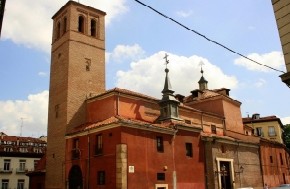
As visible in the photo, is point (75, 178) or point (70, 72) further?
point (70, 72)

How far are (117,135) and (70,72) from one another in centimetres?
913

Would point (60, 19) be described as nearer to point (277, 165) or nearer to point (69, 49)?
point (69, 49)

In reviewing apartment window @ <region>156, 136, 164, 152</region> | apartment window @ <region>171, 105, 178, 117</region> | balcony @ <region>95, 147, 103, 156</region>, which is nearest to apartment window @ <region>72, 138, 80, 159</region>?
balcony @ <region>95, 147, 103, 156</region>

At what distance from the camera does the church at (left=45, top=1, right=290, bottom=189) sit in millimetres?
24297

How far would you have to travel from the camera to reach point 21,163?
47.9 metres

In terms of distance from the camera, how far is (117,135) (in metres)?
23.9

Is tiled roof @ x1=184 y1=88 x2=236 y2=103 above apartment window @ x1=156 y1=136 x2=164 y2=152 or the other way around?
above

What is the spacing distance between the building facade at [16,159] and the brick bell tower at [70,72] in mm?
19905

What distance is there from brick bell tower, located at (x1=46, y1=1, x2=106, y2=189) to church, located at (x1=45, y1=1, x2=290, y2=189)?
0.09 meters

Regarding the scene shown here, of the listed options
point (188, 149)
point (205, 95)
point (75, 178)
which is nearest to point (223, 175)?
point (188, 149)

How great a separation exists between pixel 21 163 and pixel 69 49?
82.8ft

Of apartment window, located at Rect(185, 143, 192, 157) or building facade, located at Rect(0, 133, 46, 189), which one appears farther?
building facade, located at Rect(0, 133, 46, 189)

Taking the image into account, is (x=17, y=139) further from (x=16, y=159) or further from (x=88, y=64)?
(x=88, y=64)

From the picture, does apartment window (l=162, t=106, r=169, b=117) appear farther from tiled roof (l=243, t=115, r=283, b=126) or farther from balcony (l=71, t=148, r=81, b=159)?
tiled roof (l=243, t=115, r=283, b=126)
